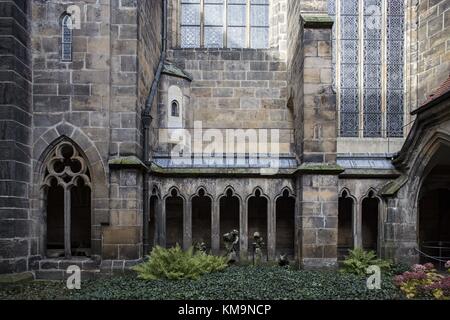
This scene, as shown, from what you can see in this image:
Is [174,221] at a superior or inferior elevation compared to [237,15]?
inferior

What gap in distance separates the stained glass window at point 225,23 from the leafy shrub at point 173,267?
696 centimetres

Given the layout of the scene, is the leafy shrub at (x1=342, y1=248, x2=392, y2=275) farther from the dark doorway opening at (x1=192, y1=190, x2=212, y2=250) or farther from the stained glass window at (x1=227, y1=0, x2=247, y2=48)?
the stained glass window at (x1=227, y1=0, x2=247, y2=48)

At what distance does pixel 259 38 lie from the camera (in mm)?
11953

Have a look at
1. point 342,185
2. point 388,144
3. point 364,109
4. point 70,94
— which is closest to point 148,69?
point 70,94

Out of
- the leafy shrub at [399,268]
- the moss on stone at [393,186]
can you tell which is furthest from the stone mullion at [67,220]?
the moss on stone at [393,186]

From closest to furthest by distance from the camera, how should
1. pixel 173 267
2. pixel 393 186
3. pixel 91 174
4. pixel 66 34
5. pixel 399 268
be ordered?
1. pixel 173 267
2. pixel 91 174
3. pixel 66 34
4. pixel 399 268
5. pixel 393 186

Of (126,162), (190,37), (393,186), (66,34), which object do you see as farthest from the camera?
(190,37)

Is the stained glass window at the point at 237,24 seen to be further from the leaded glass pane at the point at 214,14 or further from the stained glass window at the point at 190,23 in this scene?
the stained glass window at the point at 190,23

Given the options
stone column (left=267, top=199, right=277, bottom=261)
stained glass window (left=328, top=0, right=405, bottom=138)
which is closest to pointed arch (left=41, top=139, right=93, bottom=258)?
stone column (left=267, top=199, right=277, bottom=261)

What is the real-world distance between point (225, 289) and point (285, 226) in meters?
4.12

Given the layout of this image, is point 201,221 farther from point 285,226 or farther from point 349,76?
point 349,76

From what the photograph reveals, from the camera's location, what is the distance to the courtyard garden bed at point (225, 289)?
6.52 meters

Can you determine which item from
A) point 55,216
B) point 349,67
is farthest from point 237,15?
point 55,216

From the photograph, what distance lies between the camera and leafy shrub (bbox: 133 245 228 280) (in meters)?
7.41
